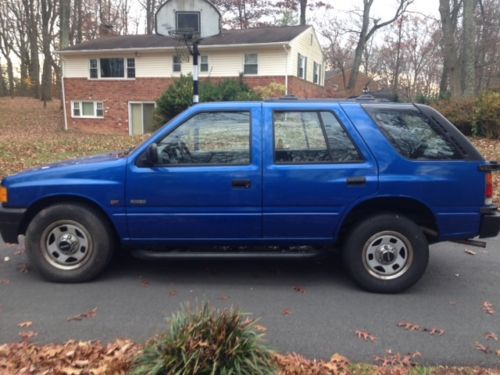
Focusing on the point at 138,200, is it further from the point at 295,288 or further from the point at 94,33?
the point at 94,33

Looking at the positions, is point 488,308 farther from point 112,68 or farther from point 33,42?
point 33,42

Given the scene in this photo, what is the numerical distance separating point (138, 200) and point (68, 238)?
0.81m

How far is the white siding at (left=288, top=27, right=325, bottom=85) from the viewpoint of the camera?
25016 mm

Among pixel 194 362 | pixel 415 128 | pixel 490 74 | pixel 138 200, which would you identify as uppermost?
pixel 490 74

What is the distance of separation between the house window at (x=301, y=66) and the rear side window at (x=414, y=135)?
22.5 m

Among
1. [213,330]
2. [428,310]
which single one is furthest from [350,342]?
[213,330]

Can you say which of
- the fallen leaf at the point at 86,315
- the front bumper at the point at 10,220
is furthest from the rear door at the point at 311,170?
the front bumper at the point at 10,220

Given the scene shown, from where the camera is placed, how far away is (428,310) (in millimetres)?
4219

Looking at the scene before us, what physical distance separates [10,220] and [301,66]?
2402 centimetres

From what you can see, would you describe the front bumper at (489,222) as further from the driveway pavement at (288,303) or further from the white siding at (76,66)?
the white siding at (76,66)

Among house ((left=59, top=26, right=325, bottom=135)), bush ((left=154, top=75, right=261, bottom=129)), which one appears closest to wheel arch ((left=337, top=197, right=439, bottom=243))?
bush ((left=154, top=75, right=261, bottom=129))

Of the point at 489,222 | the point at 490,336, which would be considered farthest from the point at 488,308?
the point at 489,222

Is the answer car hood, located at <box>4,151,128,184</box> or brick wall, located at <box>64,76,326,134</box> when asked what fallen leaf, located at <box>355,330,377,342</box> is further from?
brick wall, located at <box>64,76,326,134</box>

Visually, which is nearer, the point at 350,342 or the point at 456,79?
the point at 350,342
